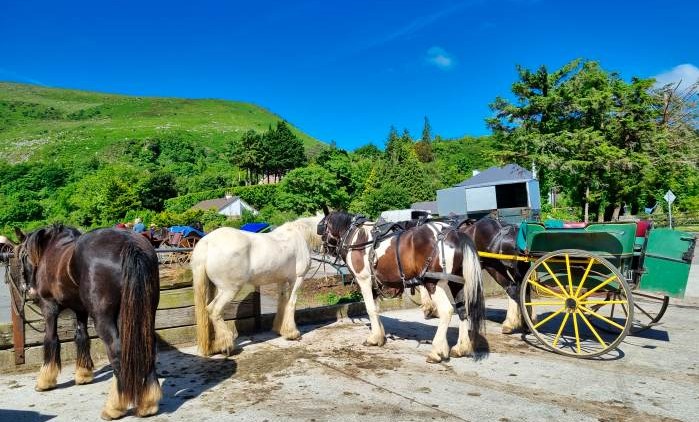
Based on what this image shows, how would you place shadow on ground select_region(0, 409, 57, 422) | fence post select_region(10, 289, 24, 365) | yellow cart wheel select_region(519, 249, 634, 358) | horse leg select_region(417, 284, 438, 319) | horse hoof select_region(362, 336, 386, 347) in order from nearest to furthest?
shadow on ground select_region(0, 409, 57, 422)
fence post select_region(10, 289, 24, 365)
yellow cart wheel select_region(519, 249, 634, 358)
horse hoof select_region(362, 336, 386, 347)
horse leg select_region(417, 284, 438, 319)

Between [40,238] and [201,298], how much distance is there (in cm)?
189

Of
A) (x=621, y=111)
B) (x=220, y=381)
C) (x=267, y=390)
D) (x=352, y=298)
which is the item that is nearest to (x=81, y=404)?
(x=220, y=381)

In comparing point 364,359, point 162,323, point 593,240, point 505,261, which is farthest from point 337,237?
point 593,240

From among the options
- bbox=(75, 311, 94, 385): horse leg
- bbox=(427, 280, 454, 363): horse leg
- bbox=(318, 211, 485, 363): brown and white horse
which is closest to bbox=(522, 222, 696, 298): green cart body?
bbox=(318, 211, 485, 363): brown and white horse

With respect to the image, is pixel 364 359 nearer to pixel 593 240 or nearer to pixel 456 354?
pixel 456 354

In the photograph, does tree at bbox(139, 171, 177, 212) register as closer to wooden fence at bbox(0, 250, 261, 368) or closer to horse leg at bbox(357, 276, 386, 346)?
wooden fence at bbox(0, 250, 261, 368)

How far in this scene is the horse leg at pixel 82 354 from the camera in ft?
15.0

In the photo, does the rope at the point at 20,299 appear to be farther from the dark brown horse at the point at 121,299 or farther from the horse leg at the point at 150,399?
the horse leg at the point at 150,399

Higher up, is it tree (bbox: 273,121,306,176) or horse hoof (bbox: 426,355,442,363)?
tree (bbox: 273,121,306,176)

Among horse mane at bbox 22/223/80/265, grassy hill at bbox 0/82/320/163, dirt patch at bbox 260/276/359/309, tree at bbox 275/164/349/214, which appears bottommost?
dirt patch at bbox 260/276/359/309

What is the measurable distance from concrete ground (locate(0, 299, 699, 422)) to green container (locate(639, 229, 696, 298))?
845 millimetres

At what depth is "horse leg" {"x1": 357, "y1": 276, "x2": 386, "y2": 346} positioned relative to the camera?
602cm

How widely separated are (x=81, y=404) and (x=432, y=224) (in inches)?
172

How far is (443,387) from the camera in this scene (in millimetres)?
4426
